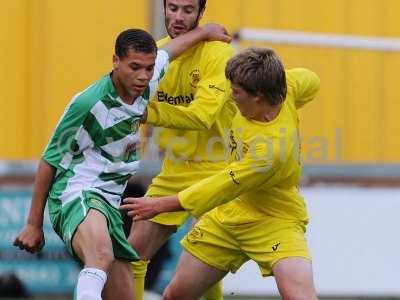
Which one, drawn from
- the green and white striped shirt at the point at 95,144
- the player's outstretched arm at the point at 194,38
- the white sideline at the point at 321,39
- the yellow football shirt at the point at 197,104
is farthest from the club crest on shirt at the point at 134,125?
the white sideline at the point at 321,39

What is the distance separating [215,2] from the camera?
31.8 ft

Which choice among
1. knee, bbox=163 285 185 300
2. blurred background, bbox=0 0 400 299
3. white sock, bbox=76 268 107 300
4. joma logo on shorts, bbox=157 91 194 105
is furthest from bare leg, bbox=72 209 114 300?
blurred background, bbox=0 0 400 299

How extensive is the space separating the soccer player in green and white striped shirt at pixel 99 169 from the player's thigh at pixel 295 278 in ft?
2.27

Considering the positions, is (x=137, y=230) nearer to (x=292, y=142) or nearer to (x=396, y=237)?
(x=292, y=142)

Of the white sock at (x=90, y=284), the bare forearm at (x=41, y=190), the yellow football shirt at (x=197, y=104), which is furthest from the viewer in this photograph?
the yellow football shirt at (x=197, y=104)

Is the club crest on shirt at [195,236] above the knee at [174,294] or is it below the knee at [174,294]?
above

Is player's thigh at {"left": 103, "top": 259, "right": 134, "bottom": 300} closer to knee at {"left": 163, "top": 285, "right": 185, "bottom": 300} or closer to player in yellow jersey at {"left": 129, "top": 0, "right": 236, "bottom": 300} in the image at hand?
knee at {"left": 163, "top": 285, "right": 185, "bottom": 300}

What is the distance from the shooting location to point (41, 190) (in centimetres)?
603

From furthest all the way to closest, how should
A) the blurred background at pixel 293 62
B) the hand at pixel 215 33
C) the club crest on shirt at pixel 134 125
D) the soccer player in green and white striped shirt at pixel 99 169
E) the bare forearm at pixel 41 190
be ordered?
the blurred background at pixel 293 62 → the hand at pixel 215 33 → the club crest on shirt at pixel 134 125 → the bare forearm at pixel 41 190 → the soccer player in green and white striped shirt at pixel 99 169

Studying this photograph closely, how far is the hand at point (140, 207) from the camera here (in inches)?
228

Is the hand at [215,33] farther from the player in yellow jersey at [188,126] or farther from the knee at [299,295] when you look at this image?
the knee at [299,295]

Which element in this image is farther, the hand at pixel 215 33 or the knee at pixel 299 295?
the hand at pixel 215 33

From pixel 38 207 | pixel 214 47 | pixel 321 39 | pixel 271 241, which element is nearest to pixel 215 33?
pixel 214 47

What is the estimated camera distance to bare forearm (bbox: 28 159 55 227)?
19.7 ft
